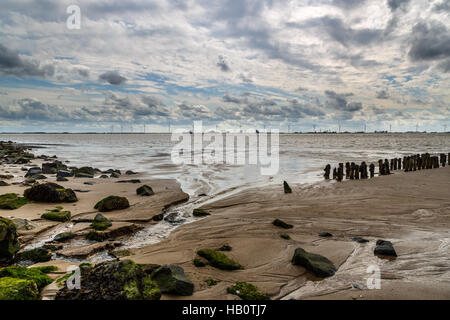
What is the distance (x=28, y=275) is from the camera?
457 cm

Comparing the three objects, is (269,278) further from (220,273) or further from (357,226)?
(357,226)

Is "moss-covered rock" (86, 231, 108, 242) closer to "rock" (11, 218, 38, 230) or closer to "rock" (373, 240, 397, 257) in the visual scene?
"rock" (11, 218, 38, 230)

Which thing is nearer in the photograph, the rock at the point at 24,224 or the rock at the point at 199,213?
the rock at the point at 24,224

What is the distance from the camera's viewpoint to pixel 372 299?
437cm

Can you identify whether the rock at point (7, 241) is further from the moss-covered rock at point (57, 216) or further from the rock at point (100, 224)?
the moss-covered rock at point (57, 216)

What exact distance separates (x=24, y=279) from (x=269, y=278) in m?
4.37

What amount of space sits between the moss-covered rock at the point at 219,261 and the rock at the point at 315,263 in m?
1.29

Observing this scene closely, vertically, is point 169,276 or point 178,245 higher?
point 169,276

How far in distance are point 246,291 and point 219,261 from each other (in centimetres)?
117

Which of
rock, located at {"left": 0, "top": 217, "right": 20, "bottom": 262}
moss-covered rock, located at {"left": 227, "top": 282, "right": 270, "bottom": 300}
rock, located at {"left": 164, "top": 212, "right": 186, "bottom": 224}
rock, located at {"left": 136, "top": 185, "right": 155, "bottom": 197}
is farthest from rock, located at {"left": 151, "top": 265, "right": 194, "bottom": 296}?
rock, located at {"left": 136, "top": 185, "right": 155, "bottom": 197}

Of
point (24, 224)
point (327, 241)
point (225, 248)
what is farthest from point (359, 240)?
point (24, 224)

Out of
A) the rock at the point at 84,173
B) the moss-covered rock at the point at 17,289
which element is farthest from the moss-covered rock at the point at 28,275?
the rock at the point at 84,173

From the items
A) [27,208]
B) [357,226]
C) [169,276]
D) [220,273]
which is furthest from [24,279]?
[357,226]

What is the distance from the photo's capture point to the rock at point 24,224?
7.73 meters
